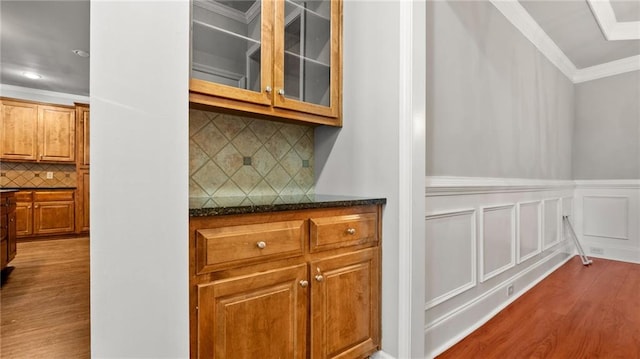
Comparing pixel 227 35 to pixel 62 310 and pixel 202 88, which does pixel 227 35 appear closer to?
pixel 202 88

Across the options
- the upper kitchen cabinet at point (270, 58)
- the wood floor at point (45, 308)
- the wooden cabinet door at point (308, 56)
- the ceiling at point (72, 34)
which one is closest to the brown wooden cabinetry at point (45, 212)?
the wood floor at point (45, 308)

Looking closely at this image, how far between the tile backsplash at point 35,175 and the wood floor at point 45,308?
77.6 inches

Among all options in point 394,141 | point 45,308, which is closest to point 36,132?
point 45,308

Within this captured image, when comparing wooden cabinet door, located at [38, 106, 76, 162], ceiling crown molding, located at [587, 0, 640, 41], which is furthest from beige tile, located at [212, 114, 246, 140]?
wooden cabinet door, located at [38, 106, 76, 162]

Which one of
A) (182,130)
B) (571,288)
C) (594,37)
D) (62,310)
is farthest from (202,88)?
(594,37)

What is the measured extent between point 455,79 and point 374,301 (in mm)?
1496

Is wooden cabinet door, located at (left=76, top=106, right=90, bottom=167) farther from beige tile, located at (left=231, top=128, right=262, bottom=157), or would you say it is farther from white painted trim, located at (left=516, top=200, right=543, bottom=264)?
white painted trim, located at (left=516, top=200, right=543, bottom=264)

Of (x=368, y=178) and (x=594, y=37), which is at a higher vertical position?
(x=594, y=37)

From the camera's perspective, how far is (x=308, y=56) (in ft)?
5.17

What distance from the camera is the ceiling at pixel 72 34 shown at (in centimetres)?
269

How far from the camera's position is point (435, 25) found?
5.86 ft

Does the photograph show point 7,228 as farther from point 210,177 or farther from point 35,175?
point 35,175

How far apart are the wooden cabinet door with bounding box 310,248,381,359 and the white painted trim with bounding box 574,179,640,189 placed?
4.19 metres

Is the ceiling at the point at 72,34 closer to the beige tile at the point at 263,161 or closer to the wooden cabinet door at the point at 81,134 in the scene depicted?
the wooden cabinet door at the point at 81,134
